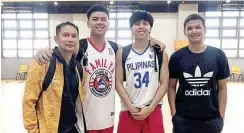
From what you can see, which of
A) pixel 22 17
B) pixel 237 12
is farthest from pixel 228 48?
pixel 22 17

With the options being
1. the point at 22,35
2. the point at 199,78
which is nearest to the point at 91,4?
the point at 22,35

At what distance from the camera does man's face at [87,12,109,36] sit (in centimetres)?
230

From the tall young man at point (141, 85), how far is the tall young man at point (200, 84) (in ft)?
0.61

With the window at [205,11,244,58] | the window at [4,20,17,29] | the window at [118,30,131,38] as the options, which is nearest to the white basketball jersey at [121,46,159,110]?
the window at [118,30,131,38]

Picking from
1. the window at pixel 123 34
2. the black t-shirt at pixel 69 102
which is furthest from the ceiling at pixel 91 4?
the black t-shirt at pixel 69 102

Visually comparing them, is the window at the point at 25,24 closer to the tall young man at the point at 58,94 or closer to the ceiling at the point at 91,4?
the ceiling at the point at 91,4

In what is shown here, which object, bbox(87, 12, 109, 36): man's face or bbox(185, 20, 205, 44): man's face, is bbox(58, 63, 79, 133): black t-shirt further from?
bbox(185, 20, 205, 44): man's face

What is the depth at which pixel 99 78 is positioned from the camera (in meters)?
2.26

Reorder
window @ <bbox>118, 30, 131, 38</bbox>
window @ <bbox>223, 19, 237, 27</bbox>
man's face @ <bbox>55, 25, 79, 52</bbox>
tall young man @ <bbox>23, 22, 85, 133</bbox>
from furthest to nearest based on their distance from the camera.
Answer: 1. window @ <bbox>118, 30, 131, 38</bbox>
2. window @ <bbox>223, 19, 237, 27</bbox>
3. man's face @ <bbox>55, 25, 79, 52</bbox>
4. tall young man @ <bbox>23, 22, 85, 133</bbox>

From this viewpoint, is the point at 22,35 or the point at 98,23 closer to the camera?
the point at 98,23

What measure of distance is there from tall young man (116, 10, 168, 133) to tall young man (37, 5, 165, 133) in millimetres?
90

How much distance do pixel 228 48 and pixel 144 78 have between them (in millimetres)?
13817

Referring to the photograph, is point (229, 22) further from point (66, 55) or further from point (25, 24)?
point (66, 55)

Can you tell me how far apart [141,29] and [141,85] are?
1.61 ft
